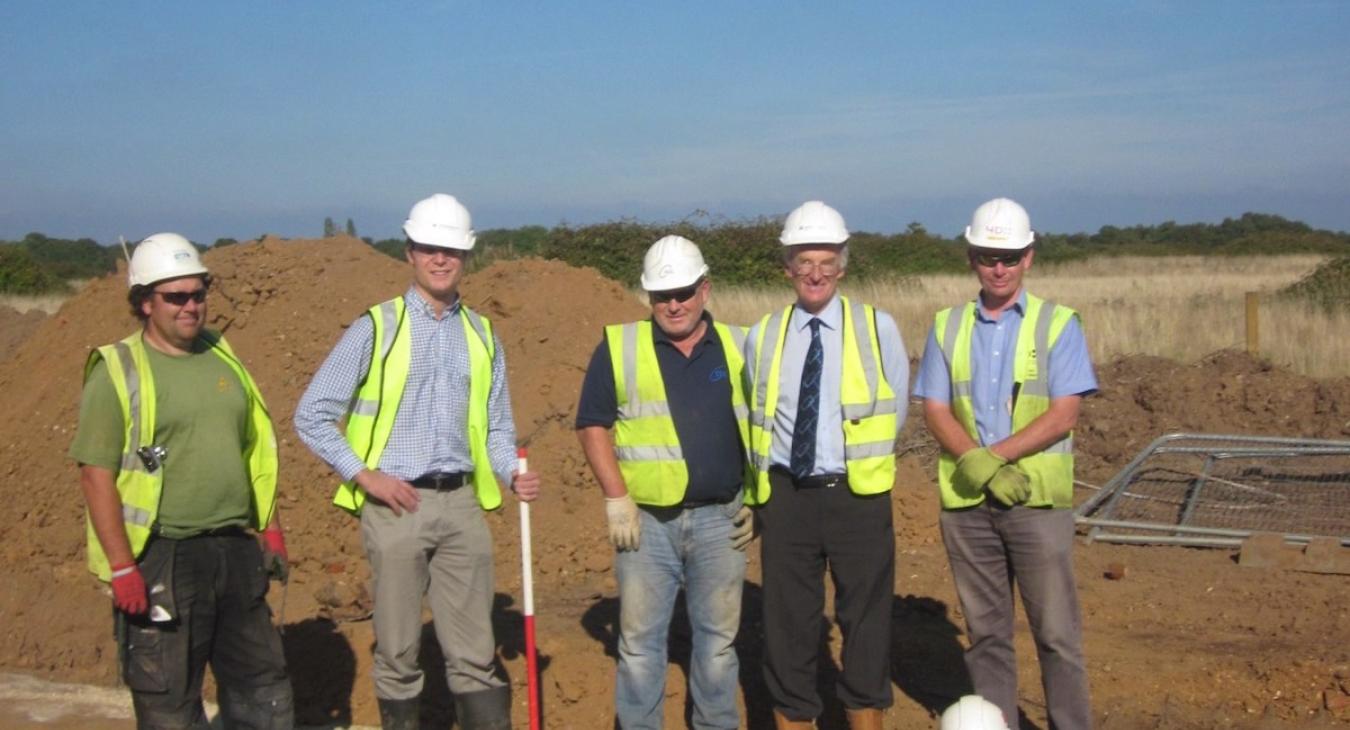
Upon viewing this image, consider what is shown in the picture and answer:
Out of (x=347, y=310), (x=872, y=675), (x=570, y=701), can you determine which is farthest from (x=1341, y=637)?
(x=347, y=310)

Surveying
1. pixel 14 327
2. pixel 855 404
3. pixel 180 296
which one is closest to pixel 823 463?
pixel 855 404

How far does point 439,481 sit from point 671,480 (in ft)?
2.93

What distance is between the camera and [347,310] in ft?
A: 39.2

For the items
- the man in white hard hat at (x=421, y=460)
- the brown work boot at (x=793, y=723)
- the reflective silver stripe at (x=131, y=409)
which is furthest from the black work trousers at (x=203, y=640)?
the brown work boot at (x=793, y=723)

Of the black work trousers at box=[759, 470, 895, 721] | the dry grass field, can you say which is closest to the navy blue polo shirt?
the black work trousers at box=[759, 470, 895, 721]

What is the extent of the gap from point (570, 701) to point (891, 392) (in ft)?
7.95

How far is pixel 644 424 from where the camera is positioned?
5.54 m

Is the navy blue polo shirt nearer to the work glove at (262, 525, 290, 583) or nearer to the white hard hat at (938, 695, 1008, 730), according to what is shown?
the work glove at (262, 525, 290, 583)

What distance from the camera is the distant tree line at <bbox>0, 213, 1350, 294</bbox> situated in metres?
31.0

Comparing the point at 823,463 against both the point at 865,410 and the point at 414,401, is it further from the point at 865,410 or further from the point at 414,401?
the point at 414,401

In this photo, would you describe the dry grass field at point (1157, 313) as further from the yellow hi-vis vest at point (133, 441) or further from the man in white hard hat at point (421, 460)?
the yellow hi-vis vest at point (133, 441)

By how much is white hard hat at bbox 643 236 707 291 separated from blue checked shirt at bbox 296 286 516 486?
81cm

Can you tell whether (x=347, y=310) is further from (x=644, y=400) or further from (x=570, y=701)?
(x=644, y=400)

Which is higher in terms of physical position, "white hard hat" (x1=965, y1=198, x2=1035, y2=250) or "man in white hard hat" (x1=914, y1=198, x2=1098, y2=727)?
"white hard hat" (x1=965, y1=198, x2=1035, y2=250)
